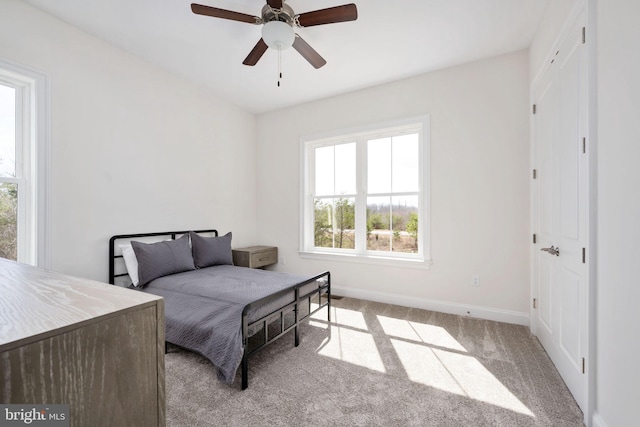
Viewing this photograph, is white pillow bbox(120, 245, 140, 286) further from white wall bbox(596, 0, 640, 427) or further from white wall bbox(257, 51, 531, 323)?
white wall bbox(596, 0, 640, 427)

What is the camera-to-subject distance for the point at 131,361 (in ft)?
2.12

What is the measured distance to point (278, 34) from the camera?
7.19ft

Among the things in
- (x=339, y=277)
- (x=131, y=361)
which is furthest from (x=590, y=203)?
(x=339, y=277)

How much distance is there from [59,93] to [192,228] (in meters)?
1.90

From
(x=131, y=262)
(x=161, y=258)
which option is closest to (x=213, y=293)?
(x=161, y=258)

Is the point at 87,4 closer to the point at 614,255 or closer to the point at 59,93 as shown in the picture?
the point at 59,93

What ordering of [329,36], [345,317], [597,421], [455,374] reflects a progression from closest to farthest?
[597,421] → [455,374] → [329,36] → [345,317]

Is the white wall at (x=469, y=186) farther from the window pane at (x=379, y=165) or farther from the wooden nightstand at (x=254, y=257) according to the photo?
the wooden nightstand at (x=254, y=257)

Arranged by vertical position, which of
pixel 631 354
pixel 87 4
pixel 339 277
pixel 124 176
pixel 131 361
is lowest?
pixel 339 277

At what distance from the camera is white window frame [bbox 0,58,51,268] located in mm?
2467

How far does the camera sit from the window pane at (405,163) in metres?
3.64

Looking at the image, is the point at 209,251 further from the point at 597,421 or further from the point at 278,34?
the point at 597,421

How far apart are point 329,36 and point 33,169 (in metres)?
2.89

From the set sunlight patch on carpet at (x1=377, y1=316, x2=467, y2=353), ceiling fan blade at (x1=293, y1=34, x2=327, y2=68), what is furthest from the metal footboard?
ceiling fan blade at (x1=293, y1=34, x2=327, y2=68)
